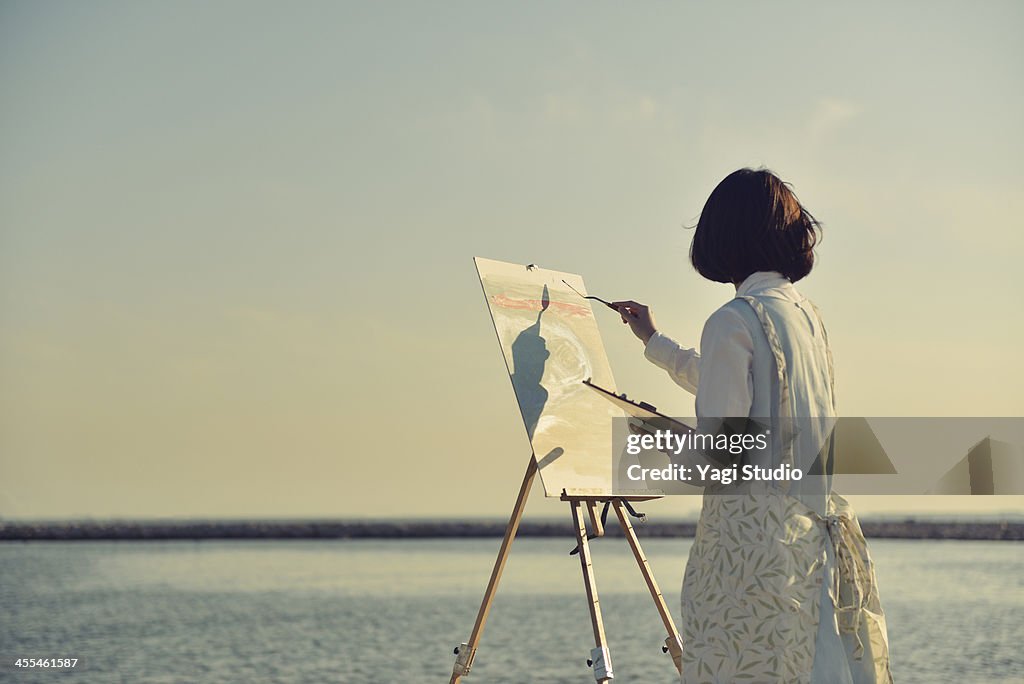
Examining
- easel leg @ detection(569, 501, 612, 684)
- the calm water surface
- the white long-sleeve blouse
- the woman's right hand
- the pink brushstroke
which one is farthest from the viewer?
the calm water surface

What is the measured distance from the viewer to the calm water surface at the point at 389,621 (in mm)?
8125

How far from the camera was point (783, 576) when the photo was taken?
2.14m

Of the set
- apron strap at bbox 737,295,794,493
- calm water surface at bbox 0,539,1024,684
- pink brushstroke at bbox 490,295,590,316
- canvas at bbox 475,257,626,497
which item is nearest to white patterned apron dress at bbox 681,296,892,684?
apron strap at bbox 737,295,794,493

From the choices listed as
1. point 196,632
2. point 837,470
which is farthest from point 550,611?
point 837,470

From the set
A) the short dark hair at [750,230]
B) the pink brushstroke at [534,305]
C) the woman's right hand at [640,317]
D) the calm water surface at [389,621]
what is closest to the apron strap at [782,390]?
the short dark hair at [750,230]

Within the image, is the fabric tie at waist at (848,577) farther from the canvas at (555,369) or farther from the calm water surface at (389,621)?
the calm water surface at (389,621)

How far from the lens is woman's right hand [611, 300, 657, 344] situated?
2781 mm

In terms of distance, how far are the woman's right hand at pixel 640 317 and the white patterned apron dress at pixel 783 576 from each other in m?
0.59

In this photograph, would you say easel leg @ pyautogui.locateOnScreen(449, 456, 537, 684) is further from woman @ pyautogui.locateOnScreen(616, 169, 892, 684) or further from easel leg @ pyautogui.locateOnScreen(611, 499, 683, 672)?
woman @ pyautogui.locateOnScreen(616, 169, 892, 684)

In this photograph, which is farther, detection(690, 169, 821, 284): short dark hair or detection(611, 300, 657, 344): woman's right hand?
detection(611, 300, 657, 344): woman's right hand

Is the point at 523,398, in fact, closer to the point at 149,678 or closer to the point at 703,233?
the point at 703,233

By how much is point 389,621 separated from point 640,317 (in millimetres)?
9616

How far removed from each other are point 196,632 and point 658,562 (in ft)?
57.8

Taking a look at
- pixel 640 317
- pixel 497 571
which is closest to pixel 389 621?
pixel 497 571
